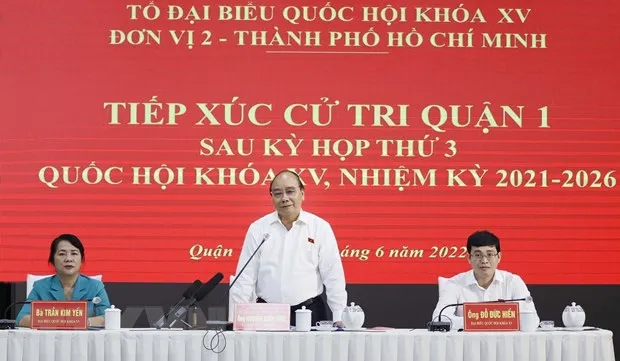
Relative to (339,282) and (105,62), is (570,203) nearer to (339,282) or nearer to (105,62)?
(339,282)

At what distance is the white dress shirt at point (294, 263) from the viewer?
4.82 meters

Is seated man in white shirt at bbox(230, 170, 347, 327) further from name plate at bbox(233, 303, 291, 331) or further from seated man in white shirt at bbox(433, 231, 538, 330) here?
name plate at bbox(233, 303, 291, 331)

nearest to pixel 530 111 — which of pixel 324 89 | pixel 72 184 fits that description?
pixel 324 89

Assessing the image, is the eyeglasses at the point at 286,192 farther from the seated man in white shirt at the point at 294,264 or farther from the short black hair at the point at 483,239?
the short black hair at the point at 483,239

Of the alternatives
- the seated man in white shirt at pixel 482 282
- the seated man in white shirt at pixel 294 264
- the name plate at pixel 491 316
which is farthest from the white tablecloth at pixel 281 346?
the seated man in white shirt at pixel 294 264

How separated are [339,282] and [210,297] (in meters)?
1.13

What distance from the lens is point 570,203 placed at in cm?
561

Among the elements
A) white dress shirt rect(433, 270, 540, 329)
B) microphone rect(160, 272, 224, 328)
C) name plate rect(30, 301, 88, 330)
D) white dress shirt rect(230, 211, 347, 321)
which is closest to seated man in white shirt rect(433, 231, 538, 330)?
white dress shirt rect(433, 270, 540, 329)

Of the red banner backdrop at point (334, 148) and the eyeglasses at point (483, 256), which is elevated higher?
the red banner backdrop at point (334, 148)

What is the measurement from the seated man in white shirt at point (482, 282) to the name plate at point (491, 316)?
0.51 m

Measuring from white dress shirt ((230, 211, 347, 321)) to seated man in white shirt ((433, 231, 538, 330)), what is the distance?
20.2 inches

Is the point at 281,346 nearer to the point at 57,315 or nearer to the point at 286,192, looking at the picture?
the point at 57,315

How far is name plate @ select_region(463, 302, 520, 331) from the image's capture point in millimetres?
3871

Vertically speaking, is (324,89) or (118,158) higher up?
(324,89)
